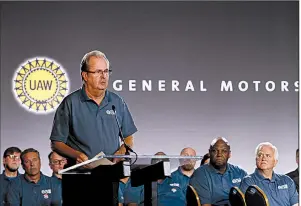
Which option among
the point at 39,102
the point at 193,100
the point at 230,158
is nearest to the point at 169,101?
the point at 193,100

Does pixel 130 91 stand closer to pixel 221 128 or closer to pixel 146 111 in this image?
pixel 146 111

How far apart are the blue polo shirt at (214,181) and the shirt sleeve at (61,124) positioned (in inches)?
49.1

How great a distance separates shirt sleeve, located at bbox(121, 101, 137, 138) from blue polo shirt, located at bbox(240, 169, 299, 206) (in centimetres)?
114

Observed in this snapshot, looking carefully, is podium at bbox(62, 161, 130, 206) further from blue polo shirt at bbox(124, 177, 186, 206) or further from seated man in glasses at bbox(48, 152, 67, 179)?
blue polo shirt at bbox(124, 177, 186, 206)

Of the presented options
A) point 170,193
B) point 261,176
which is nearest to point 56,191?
point 170,193

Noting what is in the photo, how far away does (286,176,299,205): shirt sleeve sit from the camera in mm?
6973

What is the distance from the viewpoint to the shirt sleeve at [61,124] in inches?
265

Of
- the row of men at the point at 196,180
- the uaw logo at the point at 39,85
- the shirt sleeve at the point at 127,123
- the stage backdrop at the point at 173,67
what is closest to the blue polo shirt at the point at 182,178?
the row of men at the point at 196,180

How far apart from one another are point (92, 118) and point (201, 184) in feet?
3.94

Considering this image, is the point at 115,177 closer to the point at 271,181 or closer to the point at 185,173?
the point at 185,173

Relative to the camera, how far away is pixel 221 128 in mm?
7078

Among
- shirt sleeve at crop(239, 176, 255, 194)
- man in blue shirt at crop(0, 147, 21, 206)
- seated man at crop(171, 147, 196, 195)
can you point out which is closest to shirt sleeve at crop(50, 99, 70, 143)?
man in blue shirt at crop(0, 147, 21, 206)

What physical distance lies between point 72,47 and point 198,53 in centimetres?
119

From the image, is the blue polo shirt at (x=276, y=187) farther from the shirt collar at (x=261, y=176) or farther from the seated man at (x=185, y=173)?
the seated man at (x=185, y=173)
